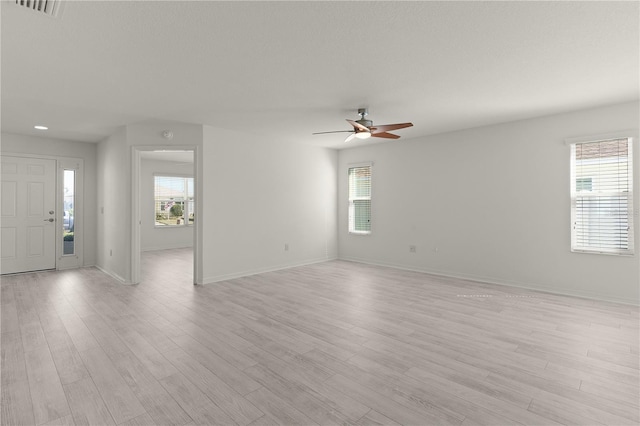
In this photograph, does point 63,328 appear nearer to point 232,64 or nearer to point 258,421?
point 258,421

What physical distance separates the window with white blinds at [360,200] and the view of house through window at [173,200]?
215 inches

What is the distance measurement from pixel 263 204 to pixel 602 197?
5011mm

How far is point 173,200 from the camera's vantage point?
372 inches

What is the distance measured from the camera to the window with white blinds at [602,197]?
3.98m

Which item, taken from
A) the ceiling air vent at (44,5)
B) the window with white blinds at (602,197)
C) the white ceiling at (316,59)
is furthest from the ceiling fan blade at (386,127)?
the ceiling air vent at (44,5)

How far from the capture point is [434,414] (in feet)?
6.12

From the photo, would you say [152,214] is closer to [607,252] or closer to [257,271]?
[257,271]

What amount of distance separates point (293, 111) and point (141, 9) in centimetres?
233

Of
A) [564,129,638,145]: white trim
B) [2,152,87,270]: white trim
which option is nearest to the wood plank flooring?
[2,152,87,270]: white trim

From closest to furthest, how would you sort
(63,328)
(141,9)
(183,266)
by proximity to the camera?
(141,9) < (63,328) < (183,266)

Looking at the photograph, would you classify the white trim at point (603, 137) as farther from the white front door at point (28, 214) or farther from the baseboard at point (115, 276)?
the white front door at point (28, 214)

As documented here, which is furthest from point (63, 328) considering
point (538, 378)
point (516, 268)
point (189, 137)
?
point (516, 268)

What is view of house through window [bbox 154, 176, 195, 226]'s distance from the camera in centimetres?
915

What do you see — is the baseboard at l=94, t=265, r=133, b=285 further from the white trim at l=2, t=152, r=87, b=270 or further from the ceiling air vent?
the ceiling air vent
